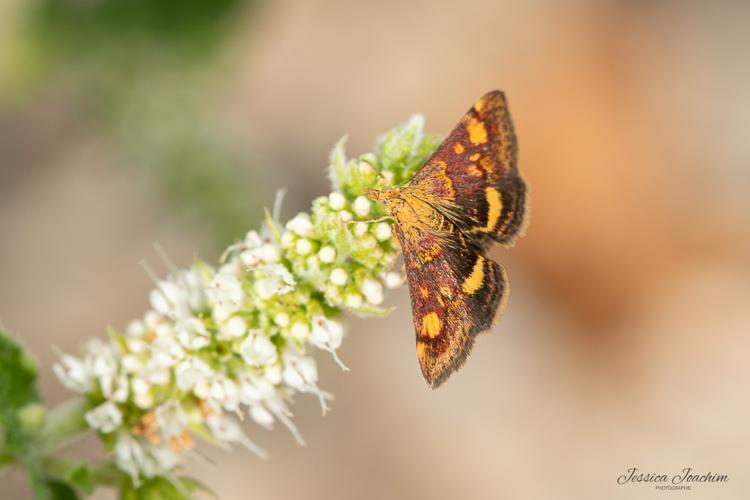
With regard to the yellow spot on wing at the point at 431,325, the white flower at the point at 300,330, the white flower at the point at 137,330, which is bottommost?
the yellow spot on wing at the point at 431,325

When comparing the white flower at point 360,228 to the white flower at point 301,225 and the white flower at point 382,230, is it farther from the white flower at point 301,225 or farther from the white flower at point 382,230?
the white flower at point 301,225

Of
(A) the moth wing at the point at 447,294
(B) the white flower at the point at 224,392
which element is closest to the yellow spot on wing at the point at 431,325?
(A) the moth wing at the point at 447,294

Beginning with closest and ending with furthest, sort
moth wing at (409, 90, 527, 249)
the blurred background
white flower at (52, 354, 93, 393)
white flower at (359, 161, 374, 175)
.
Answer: moth wing at (409, 90, 527, 249)
white flower at (359, 161, 374, 175)
white flower at (52, 354, 93, 393)
the blurred background

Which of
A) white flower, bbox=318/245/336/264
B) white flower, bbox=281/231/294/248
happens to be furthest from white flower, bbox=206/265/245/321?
white flower, bbox=318/245/336/264

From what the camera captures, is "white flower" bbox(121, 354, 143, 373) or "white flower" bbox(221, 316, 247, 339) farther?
"white flower" bbox(121, 354, 143, 373)

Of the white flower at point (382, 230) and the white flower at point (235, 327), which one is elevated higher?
the white flower at point (235, 327)
